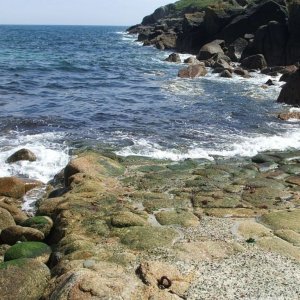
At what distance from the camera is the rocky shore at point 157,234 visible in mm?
8055

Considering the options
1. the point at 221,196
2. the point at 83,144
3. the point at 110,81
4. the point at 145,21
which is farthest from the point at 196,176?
the point at 145,21

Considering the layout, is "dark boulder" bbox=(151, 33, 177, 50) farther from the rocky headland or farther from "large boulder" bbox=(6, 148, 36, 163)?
"large boulder" bbox=(6, 148, 36, 163)

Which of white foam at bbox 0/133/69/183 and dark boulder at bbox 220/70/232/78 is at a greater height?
white foam at bbox 0/133/69/183

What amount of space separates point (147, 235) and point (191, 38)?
208ft

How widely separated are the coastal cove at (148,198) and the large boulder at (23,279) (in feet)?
0.07

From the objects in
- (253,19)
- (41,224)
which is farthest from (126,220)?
(253,19)

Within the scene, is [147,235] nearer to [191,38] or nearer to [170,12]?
[191,38]

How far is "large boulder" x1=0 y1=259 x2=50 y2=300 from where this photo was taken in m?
8.39

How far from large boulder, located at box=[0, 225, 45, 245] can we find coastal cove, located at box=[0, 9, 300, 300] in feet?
0.08

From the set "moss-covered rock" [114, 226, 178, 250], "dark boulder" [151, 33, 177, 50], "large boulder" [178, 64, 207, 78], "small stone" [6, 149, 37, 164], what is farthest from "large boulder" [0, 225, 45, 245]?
"dark boulder" [151, 33, 177, 50]

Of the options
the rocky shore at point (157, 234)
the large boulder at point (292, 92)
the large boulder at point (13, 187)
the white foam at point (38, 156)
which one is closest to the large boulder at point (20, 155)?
the white foam at point (38, 156)

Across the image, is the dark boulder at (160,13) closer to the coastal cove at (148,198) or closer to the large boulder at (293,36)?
the large boulder at (293,36)

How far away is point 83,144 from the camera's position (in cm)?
1958

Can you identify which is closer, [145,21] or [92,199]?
[92,199]
